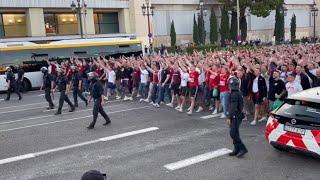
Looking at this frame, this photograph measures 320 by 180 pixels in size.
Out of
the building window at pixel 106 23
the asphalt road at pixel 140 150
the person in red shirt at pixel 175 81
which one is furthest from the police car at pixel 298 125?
the building window at pixel 106 23

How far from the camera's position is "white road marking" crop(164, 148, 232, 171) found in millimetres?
8711

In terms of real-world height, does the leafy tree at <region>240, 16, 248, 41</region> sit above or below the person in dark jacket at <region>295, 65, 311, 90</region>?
above

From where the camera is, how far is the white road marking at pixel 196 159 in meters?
8.71

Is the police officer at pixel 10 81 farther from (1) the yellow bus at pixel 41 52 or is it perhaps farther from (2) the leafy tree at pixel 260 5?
(2) the leafy tree at pixel 260 5

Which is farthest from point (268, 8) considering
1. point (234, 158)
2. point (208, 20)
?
point (234, 158)

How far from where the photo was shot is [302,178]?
7.64 m

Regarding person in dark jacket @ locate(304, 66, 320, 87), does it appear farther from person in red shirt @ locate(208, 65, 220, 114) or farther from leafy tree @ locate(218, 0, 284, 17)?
leafy tree @ locate(218, 0, 284, 17)

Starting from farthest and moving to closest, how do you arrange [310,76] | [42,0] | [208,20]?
[208,20], [42,0], [310,76]

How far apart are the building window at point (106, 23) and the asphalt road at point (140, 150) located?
3381 cm

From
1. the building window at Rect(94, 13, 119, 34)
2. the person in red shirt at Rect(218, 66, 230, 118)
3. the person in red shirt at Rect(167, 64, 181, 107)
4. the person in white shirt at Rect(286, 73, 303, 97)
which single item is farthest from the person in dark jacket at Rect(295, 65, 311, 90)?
the building window at Rect(94, 13, 119, 34)

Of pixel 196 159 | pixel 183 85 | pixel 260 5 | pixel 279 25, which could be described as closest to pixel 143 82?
pixel 183 85

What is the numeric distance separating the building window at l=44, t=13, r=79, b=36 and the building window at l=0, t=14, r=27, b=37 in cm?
247

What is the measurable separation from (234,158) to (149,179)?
2.08 meters

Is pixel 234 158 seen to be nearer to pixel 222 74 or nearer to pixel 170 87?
pixel 222 74
